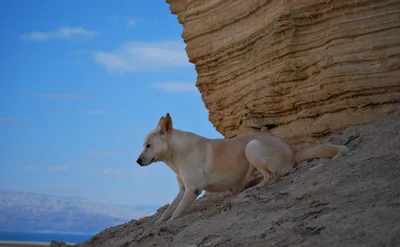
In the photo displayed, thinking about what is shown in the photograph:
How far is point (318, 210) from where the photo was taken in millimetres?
6348

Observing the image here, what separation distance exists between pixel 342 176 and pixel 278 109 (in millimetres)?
5327

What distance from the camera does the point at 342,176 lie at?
7.31m

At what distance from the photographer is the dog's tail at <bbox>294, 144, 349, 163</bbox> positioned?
8.69 meters

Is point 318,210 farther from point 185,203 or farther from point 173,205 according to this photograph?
point 173,205

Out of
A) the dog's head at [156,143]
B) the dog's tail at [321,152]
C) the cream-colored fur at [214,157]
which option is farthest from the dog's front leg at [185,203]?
the dog's tail at [321,152]

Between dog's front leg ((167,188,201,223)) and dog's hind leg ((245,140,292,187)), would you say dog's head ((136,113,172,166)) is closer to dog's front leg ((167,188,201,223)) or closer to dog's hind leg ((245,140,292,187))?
dog's front leg ((167,188,201,223))

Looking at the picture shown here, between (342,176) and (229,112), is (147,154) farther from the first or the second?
(229,112)

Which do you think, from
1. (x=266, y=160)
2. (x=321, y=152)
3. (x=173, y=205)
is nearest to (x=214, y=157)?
(x=266, y=160)

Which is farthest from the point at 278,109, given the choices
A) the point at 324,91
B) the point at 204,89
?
the point at 204,89

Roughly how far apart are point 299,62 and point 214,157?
3.62 metres

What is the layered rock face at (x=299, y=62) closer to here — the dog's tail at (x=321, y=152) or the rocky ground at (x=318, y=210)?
the rocky ground at (x=318, y=210)

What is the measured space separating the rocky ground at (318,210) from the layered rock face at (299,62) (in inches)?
58.2

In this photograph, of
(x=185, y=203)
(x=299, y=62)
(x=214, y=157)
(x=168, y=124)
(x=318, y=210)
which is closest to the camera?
(x=318, y=210)

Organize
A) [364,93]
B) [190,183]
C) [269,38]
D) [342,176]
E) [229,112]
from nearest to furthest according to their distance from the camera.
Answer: [342,176], [190,183], [364,93], [269,38], [229,112]
